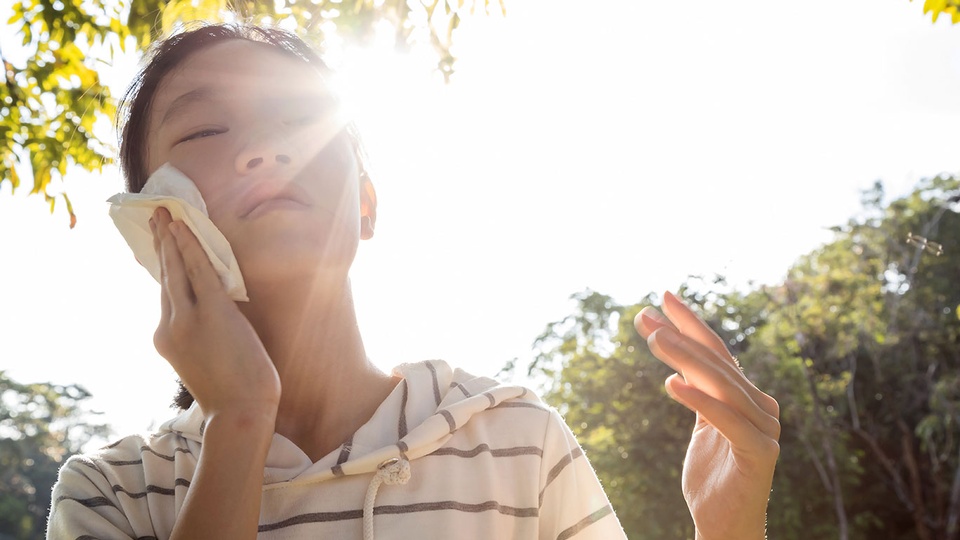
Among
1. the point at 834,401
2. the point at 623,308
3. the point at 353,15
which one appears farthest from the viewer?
the point at 834,401

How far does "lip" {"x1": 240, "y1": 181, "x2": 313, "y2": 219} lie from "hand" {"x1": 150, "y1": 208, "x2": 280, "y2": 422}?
0.42 feet

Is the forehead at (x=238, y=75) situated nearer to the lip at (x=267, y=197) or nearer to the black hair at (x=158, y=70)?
the black hair at (x=158, y=70)

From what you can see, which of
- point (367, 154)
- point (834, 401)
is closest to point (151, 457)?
point (367, 154)

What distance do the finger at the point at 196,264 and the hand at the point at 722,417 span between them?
2.49 ft

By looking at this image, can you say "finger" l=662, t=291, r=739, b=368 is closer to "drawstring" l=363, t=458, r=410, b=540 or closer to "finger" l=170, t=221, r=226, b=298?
"drawstring" l=363, t=458, r=410, b=540

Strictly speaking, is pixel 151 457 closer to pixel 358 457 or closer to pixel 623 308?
pixel 358 457

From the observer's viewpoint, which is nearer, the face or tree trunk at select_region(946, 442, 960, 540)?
the face

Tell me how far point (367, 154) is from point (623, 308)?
8750mm

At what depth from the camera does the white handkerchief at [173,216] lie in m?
1.61

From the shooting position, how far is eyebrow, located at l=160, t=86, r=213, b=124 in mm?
1837

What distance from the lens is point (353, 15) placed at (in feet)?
10.6

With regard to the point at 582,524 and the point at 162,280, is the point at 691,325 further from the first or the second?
the point at 162,280

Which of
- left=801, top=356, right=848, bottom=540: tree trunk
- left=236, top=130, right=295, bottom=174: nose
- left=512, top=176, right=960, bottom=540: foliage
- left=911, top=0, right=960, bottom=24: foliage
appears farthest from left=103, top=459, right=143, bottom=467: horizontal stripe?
left=801, top=356, right=848, bottom=540: tree trunk

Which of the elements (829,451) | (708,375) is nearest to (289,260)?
(708,375)
